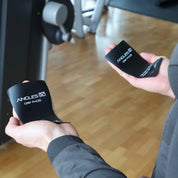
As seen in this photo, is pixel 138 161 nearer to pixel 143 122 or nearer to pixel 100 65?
pixel 143 122

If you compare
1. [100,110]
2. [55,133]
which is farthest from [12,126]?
[100,110]

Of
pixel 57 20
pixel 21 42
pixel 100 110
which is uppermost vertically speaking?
pixel 57 20

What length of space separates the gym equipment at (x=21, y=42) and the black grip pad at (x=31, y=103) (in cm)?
72

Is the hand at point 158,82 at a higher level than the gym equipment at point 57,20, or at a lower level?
higher

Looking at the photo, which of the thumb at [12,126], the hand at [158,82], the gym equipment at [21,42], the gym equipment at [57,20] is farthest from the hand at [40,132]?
the gym equipment at [57,20]

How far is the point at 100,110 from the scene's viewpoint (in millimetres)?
2564

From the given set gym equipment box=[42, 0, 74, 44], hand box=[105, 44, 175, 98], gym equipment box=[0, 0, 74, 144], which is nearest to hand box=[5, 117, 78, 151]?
hand box=[105, 44, 175, 98]

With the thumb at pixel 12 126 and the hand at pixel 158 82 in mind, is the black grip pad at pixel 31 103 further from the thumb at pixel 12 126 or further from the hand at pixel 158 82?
the hand at pixel 158 82

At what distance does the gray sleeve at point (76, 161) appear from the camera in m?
0.69

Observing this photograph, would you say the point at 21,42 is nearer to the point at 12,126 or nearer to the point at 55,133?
the point at 12,126

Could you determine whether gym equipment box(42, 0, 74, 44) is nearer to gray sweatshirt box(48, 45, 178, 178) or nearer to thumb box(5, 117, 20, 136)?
thumb box(5, 117, 20, 136)

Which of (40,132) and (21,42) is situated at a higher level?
(40,132)

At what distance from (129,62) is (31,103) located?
14.5 inches

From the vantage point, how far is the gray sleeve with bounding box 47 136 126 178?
0.69m
